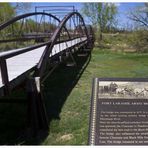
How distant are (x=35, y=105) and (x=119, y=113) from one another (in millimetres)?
2045

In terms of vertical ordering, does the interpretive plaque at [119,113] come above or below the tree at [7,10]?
below

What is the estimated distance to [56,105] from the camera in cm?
981

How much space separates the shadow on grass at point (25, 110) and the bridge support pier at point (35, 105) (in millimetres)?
298

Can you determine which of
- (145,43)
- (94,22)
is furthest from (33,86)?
(94,22)

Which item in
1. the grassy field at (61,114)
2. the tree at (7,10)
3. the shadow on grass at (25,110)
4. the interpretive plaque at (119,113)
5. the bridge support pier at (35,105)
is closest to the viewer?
the interpretive plaque at (119,113)

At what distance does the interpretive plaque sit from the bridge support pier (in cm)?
152

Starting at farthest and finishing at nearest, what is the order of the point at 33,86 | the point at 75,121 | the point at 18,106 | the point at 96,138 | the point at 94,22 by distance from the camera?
1. the point at 94,22
2. the point at 18,106
3. the point at 75,121
4. the point at 33,86
5. the point at 96,138

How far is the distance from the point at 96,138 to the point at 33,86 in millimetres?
2015

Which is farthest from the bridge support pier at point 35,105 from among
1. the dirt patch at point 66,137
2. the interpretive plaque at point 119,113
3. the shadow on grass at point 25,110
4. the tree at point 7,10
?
the tree at point 7,10

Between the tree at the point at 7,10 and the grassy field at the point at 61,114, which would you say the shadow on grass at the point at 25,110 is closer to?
the grassy field at the point at 61,114

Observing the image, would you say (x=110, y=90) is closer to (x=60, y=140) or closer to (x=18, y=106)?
(x=60, y=140)

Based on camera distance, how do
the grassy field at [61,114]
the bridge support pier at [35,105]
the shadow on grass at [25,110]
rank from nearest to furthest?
the bridge support pier at [35,105] → the shadow on grass at [25,110] → the grassy field at [61,114]

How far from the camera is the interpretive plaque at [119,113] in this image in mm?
4863

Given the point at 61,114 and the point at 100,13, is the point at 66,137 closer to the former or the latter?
the point at 61,114
